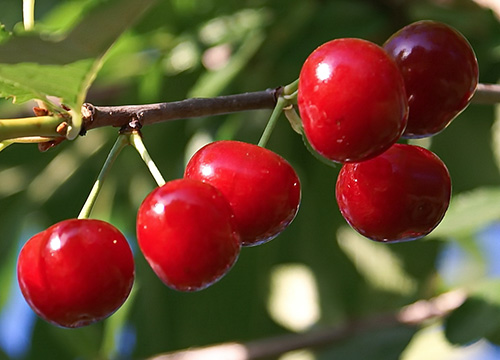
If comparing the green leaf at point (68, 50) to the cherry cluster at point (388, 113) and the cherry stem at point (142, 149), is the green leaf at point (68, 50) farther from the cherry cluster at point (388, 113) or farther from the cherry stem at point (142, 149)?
the cherry cluster at point (388, 113)

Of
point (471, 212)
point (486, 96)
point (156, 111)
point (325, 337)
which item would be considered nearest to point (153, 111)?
point (156, 111)

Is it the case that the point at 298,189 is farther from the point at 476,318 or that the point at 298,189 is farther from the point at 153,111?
the point at 476,318

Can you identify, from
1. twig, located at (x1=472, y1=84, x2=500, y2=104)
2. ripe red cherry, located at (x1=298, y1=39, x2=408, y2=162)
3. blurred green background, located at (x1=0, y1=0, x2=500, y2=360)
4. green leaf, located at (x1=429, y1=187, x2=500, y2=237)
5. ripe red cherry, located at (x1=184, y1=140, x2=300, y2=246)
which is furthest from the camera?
blurred green background, located at (x1=0, y1=0, x2=500, y2=360)

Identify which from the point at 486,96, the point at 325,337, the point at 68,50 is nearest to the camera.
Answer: the point at 68,50

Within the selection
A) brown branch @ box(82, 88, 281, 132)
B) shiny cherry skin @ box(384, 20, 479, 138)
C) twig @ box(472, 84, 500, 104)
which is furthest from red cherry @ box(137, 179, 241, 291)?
twig @ box(472, 84, 500, 104)

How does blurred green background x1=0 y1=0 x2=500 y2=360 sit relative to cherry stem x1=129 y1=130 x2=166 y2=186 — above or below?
below

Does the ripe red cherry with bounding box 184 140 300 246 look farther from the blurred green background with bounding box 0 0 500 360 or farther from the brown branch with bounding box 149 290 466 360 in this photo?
the brown branch with bounding box 149 290 466 360

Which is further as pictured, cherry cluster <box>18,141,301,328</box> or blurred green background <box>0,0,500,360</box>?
blurred green background <box>0,0,500,360</box>

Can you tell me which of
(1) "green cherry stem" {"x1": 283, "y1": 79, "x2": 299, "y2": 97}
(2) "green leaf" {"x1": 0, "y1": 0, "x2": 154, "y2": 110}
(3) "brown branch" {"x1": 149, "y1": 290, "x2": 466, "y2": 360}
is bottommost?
(3) "brown branch" {"x1": 149, "y1": 290, "x2": 466, "y2": 360}
